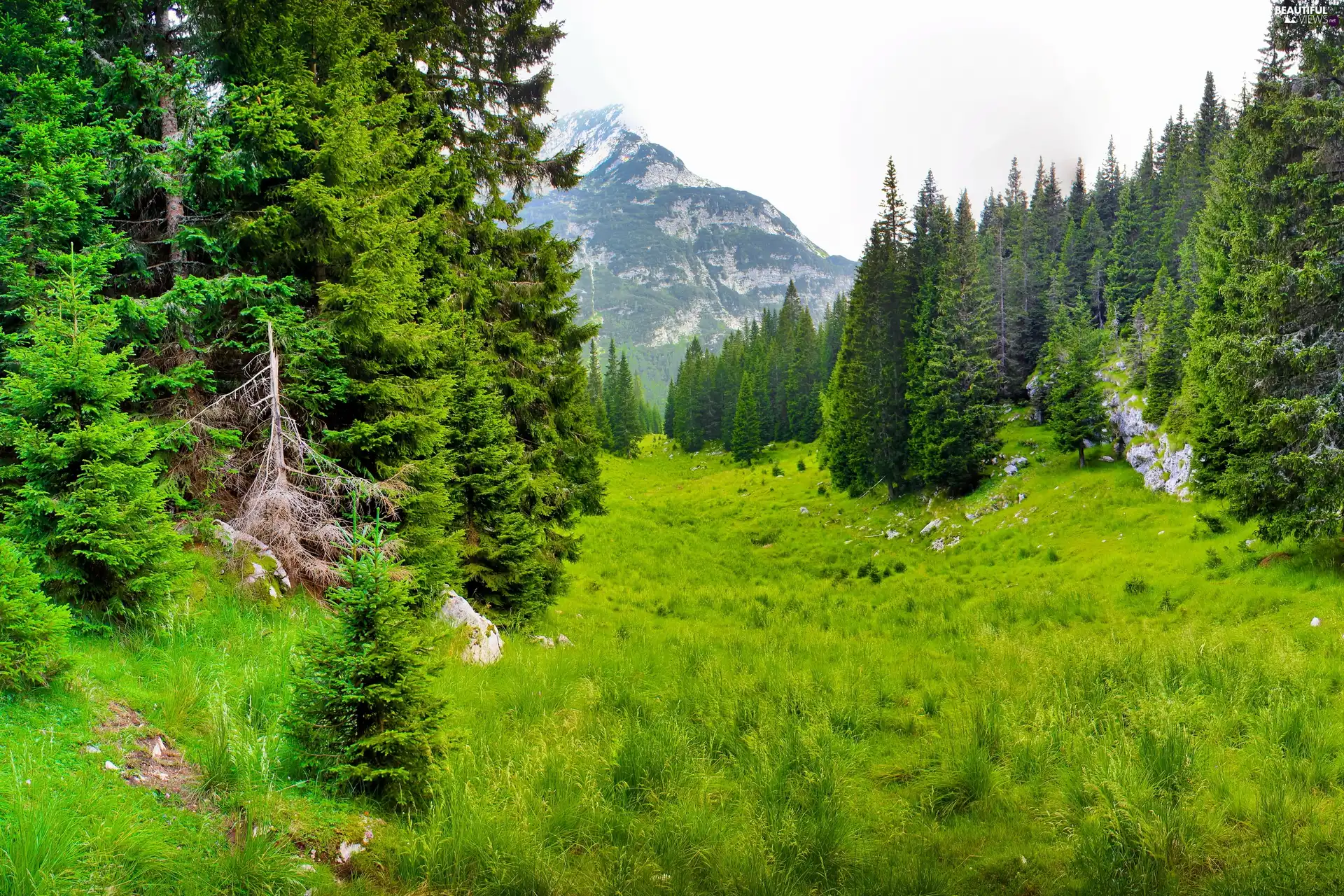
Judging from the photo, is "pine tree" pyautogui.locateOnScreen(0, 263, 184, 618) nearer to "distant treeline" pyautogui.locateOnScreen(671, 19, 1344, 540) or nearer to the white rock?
the white rock

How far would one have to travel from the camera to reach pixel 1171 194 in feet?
188

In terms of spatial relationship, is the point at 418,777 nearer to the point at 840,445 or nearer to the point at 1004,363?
the point at 840,445

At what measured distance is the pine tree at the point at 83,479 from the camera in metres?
5.30

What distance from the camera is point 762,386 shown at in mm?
73188

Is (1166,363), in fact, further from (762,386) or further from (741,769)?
(762,386)

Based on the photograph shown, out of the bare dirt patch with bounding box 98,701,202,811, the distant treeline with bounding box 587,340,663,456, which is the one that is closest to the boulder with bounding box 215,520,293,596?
the bare dirt patch with bounding box 98,701,202,811

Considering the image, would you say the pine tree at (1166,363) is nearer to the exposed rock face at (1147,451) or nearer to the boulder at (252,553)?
the exposed rock face at (1147,451)

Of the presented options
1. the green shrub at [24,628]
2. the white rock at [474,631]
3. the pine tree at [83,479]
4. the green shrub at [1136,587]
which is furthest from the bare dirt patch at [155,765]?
the green shrub at [1136,587]

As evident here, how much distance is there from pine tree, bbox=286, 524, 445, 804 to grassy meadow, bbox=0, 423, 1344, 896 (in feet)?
0.79

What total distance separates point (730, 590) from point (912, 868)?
1532cm

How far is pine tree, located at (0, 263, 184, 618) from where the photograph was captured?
5305 millimetres

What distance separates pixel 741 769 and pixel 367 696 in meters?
3.54

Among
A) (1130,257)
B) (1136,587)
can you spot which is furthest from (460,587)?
(1130,257)

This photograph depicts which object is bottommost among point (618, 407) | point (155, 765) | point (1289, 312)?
point (155, 765)
